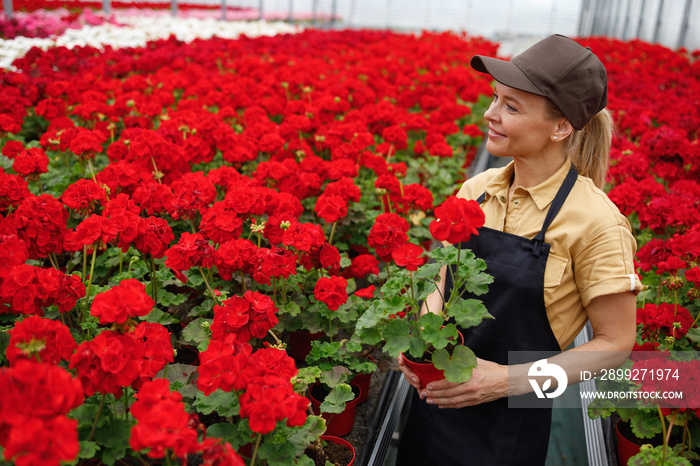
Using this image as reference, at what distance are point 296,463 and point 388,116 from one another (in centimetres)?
304

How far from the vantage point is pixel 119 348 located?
1.13 meters

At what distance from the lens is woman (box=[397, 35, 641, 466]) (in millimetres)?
1556

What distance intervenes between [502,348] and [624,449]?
733 millimetres

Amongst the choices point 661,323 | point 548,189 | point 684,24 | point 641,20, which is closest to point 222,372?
point 548,189

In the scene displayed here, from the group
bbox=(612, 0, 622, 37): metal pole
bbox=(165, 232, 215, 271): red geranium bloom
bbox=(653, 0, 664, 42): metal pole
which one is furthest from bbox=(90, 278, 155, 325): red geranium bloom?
bbox=(612, 0, 622, 37): metal pole

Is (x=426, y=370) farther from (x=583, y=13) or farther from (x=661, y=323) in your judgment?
(x=583, y=13)

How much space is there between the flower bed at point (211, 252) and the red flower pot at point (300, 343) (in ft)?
0.31

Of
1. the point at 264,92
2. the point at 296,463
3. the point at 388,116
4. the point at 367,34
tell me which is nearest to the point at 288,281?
the point at 296,463

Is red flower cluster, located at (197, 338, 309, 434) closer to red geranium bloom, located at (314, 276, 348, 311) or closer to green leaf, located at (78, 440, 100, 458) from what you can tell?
green leaf, located at (78, 440, 100, 458)

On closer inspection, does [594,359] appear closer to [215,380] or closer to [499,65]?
[499,65]

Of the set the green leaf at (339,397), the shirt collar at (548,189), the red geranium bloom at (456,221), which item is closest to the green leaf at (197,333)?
the green leaf at (339,397)

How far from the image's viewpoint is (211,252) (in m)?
1.76

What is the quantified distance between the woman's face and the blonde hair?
0.13 m

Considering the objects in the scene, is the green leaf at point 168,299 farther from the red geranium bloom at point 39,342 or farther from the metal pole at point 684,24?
the metal pole at point 684,24
